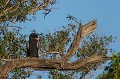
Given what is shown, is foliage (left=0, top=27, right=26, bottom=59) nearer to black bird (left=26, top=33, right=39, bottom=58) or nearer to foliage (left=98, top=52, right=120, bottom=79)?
black bird (left=26, top=33, right=39, bottom=58)

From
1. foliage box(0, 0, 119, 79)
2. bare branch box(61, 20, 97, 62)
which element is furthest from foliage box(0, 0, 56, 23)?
bare branch box(61, 20, 97, 62)

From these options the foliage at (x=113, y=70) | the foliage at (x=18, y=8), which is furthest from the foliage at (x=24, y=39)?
the foliage at (x=113, y=70)

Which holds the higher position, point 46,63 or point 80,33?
point 80,33

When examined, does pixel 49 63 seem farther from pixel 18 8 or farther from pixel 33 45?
pixel 18 8

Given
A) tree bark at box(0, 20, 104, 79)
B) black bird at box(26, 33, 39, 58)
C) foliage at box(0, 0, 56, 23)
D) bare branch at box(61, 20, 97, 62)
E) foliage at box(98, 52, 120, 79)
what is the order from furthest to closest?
foliage at box(0, 0, 56, 23) → black bird at box(26, 33, 39, 58) → bare branch at box(61, 20, 97, 62) → tree bark at box(0, 20, 104, 79) → foliage at box(98, 52, 120, 79)

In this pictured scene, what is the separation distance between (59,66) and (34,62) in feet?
2.30

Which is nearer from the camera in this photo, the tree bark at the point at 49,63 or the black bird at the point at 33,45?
the tree bark at the point at 49,63

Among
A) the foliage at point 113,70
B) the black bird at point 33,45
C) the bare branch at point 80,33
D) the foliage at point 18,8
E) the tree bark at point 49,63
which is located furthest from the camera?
the foliage at point 18,8

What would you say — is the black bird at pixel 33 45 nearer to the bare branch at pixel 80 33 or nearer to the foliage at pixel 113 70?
the bare branch at pixel 80 33

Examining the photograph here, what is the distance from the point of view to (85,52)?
881 inches

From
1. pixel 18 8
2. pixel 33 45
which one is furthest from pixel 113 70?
pixel 18 8

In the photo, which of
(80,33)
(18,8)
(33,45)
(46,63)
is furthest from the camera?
(18,8)

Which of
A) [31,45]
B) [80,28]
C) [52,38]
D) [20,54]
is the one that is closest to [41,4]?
[52,38]

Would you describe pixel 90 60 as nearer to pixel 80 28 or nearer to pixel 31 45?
pixel 80 28
